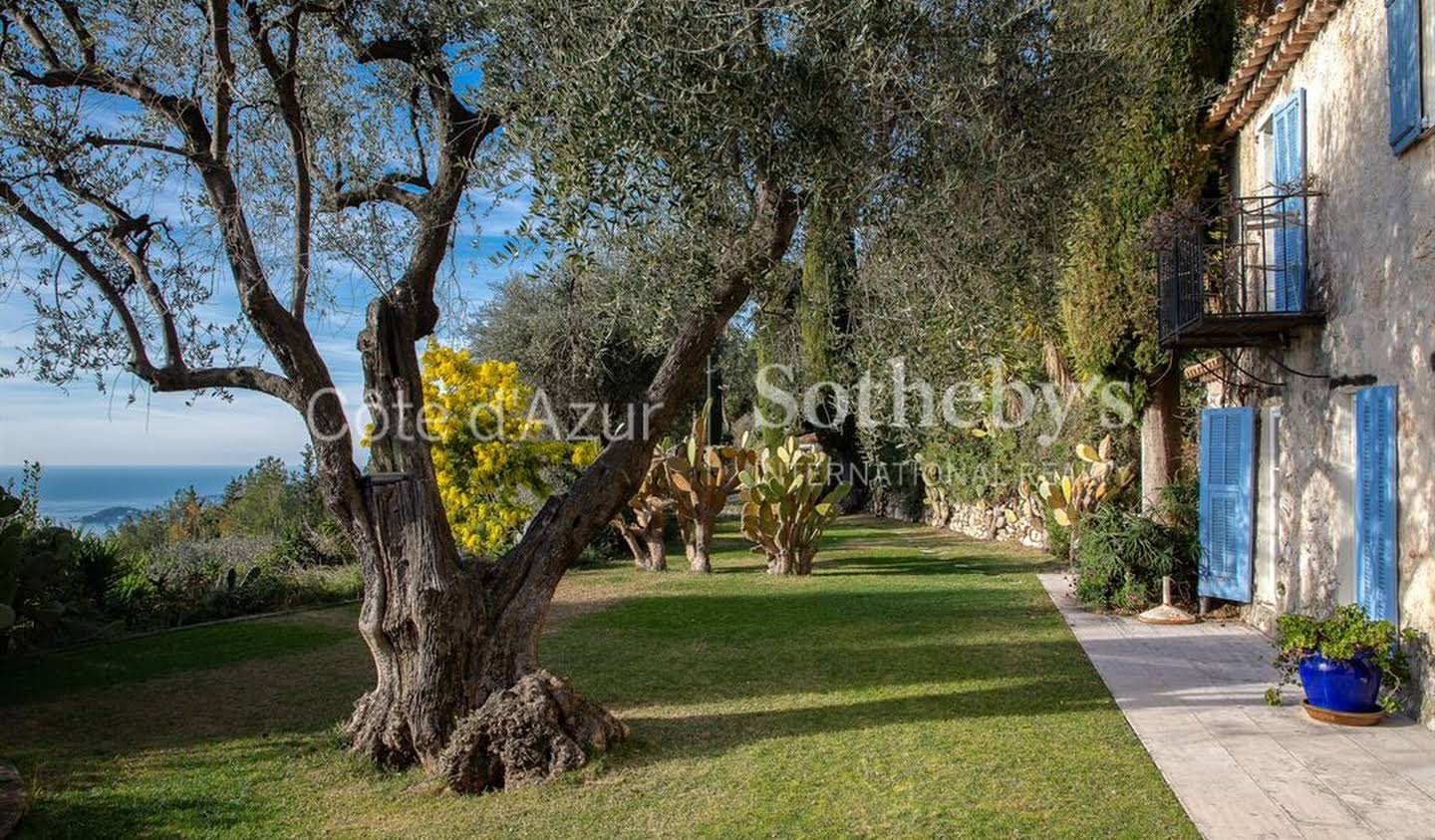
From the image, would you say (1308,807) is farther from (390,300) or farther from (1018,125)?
(390,300)

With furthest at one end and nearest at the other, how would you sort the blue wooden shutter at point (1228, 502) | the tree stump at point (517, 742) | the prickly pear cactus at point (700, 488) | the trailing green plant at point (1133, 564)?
the prickly pear cactus at point (700, 488)
the trailing green plant at point (1133, 564)
the blue wooden shutter at point (1228, 502)
the tree stump at point (517, 742)

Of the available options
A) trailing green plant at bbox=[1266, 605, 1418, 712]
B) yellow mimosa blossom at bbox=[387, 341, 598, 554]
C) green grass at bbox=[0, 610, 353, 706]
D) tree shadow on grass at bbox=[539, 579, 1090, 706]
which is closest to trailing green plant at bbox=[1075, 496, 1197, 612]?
tree shadow on grass at bbox=[539, 579, 1090, 706]

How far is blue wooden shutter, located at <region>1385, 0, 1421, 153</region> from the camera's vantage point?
5.88 m

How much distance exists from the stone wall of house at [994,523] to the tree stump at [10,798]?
13.6 m

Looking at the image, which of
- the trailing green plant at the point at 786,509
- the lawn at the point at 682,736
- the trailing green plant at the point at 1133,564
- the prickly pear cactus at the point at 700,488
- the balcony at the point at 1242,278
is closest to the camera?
the lawn at the point at 682,736

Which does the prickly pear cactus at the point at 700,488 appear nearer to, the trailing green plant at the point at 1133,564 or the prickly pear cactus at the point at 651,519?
the prickly pear cactus at the point at 651,519

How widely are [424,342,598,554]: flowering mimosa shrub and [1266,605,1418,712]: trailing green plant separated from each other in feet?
28.4

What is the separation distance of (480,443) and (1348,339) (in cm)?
914

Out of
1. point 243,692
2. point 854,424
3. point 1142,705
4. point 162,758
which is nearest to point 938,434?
point 854,424

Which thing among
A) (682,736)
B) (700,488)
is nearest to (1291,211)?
(682,736)

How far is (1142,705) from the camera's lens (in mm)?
6648

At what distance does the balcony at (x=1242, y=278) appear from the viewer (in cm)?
777

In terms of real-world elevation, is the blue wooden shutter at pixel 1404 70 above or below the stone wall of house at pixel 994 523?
above

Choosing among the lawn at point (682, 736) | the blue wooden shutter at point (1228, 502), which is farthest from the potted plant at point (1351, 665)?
the blue wooden shutter at point (1228, 502)
